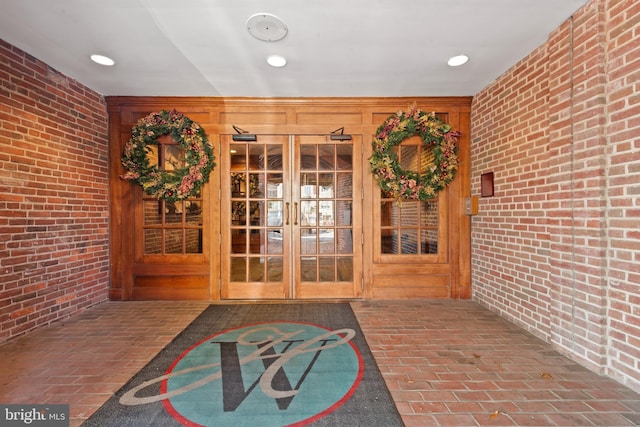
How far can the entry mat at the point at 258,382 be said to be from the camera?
1.54 metres

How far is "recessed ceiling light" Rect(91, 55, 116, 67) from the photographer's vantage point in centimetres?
261

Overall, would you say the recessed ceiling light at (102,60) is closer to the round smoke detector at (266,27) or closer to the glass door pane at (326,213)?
the round smoke detector at (266,27)

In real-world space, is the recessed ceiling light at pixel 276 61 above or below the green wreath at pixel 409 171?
above

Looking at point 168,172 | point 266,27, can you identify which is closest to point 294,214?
point 168,172

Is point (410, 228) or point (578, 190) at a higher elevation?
point (578, 190)

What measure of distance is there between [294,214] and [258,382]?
2015mm

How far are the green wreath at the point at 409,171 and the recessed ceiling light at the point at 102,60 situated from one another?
2853 mm

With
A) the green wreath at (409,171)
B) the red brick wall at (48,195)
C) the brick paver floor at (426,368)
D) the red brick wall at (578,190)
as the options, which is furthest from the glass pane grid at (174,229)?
the red brick wall at (578,190)

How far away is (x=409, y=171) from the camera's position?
3.42m

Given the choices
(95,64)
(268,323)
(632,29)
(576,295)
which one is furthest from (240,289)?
(632,29)

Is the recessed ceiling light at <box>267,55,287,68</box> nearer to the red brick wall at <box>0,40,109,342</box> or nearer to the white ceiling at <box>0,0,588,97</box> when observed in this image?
the white ceiling at <box>0,0,588,97</box>

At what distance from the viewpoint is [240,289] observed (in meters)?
3.49

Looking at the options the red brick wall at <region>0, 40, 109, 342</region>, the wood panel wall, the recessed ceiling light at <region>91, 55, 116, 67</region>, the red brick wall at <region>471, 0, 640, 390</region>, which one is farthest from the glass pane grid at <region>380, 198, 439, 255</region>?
the red brick wall at <region>0, 40, 109, 342</region>

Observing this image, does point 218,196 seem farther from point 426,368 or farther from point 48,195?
point 426,368
